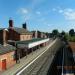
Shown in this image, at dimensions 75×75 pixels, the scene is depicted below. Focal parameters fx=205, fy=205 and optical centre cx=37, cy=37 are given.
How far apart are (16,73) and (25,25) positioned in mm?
54161

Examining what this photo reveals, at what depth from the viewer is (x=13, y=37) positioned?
59.8m

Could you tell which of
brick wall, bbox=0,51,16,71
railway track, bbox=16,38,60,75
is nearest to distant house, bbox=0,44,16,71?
A: brick wall, bbox=0,51,16,71

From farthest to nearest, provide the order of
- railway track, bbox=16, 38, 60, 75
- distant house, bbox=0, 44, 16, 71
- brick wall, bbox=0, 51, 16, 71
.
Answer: brick wall, bbox=0, 51, 16, 71 → distant house, bbox=0, 44, 16, 71 → railway track, bbox=16, 38, 60, 75

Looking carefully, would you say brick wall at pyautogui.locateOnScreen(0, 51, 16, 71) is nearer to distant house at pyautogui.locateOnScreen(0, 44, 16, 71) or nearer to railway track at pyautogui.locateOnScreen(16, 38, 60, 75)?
distant house at pyautogui.locateOnScreen(0, 44, 16, 71)

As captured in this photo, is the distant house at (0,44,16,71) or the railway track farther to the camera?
the distant house at (0,44,16,71)

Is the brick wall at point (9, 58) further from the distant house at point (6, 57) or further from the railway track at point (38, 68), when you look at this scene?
the railway track at point (38, 68)

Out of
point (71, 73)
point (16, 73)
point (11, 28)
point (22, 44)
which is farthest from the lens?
point (11, 28)

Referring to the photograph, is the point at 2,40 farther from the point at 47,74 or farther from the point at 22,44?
the point at 47,74

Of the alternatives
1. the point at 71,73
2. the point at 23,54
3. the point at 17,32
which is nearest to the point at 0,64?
the point at 71,73

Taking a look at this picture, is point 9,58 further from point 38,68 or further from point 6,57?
point 38,68

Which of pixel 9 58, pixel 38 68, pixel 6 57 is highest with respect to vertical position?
pixel 6 57

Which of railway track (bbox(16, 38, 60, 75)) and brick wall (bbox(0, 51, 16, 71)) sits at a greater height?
brick wall (bbox(0, 51, 16, 71))

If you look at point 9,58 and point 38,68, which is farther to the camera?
point 9,58

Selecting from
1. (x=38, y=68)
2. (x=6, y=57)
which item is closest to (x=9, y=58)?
(x=6, y=57)
